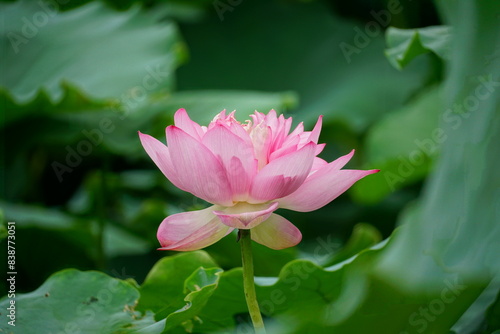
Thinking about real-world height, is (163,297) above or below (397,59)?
below

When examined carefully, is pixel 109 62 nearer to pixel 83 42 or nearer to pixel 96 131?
pixel 83 42

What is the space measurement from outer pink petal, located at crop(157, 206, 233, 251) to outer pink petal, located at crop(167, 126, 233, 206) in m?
0.02

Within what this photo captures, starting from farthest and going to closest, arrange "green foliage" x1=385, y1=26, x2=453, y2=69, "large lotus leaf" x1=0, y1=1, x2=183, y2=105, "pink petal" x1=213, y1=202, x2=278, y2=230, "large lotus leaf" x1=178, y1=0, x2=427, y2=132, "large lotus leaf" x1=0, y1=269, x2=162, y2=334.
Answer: "large lotus leaf" x1=178, y1=0, x2=427, y2=132 → "large lotus leaf" x1=0, y1=1, x2=183, y2=105 → "green foliage" x1=385, y1=26, x2=453, y2=69 → "large lotus leaf" x1=0, y1=269, x2=162, y2=334 → "pink petal" x1=213, y1=202, x2=278, y2=230


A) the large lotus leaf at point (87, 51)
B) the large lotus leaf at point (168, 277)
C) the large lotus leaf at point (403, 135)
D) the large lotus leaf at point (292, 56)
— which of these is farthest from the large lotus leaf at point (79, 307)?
the large lotus leaf at point (292, 56)

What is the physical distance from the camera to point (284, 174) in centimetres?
42

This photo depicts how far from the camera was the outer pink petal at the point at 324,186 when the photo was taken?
433 mm

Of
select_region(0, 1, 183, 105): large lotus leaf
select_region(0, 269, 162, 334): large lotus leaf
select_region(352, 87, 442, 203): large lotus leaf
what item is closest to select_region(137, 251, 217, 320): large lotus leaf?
select_region(0, 269, 162, 334): large lotus leaf

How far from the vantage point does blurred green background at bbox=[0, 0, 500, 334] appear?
17.4 inches

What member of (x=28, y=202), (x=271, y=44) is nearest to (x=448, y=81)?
(x=28, y=202)

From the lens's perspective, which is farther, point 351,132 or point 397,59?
point 351,132

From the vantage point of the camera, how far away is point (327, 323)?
1.35 ft

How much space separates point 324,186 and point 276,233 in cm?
5

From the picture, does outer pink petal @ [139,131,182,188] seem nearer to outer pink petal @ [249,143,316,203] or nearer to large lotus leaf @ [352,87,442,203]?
outer pink petal @ [249,143,316,203]

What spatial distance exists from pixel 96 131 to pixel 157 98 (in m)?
0.15
